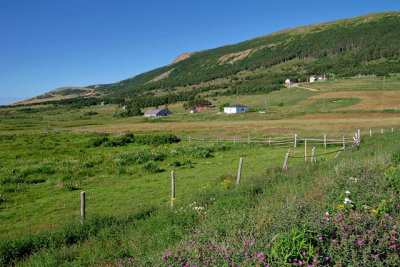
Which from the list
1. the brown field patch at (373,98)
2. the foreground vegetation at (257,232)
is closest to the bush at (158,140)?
the foreground vegetation at (257,232)

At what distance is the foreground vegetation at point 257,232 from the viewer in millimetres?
3498

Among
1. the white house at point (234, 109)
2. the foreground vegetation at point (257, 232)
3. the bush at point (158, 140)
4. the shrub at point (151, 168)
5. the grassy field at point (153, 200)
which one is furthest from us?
the white house at point (234, 109)

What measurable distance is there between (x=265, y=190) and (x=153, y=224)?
4.17 metres

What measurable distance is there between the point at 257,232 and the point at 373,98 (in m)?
105

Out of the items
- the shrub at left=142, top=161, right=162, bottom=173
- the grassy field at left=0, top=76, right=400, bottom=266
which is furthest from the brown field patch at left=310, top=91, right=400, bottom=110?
the shrub at left=142, top=161, right=162, bottom=173

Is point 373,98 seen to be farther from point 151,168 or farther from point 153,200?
point 153,200

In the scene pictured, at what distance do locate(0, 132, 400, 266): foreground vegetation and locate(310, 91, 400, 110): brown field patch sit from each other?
7992cm

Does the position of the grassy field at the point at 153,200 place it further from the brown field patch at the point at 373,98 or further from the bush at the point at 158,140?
the brown field patch at the point at 373,98

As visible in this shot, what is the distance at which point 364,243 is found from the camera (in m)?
3.57

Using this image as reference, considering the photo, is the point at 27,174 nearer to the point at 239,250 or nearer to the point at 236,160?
the point at 236,160

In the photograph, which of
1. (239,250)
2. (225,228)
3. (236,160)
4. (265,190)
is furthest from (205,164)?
(239,250)

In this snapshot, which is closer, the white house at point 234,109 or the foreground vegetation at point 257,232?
the foreground vegetation at point 257,232

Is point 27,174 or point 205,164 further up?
point 27,174

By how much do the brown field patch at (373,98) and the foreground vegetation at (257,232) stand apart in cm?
7992
